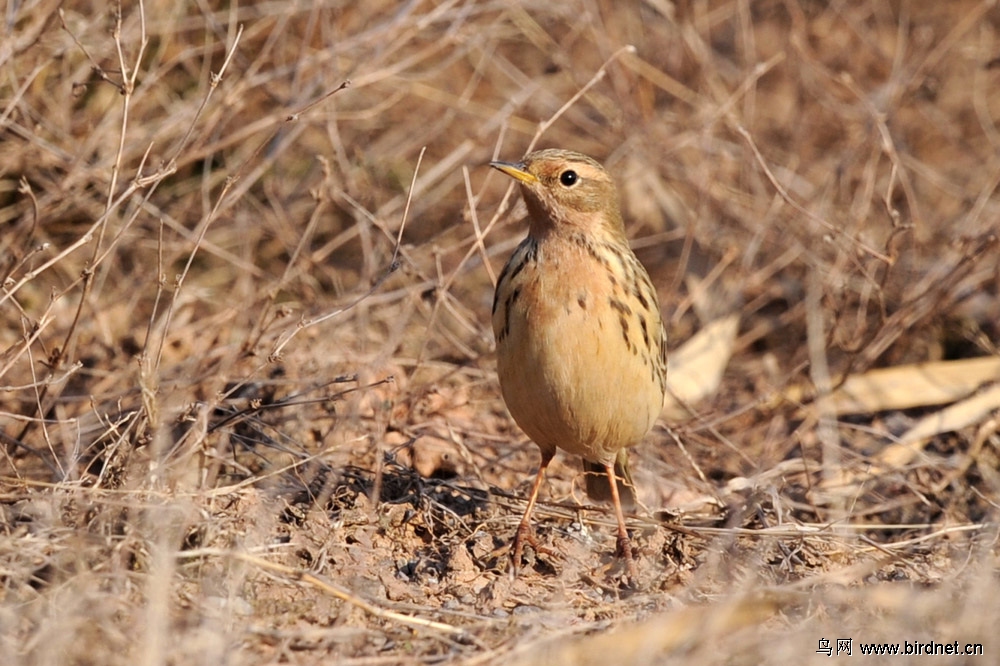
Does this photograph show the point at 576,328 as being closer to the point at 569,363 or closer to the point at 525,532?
the point at 569,363

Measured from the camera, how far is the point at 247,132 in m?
7.32

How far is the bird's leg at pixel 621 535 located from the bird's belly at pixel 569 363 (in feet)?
1.46

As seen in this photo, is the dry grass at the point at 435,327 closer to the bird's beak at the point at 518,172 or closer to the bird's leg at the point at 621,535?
the bird's leg at the point at 621,535

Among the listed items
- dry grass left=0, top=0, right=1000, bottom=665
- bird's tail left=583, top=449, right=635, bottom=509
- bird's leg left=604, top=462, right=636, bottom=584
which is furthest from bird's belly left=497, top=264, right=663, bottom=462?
bird's tail left=583, top=449, right=635, bottom=509

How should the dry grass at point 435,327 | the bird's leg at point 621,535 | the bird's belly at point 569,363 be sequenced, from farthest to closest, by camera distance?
the bird's leg at point 621,535, the bird's belly at point 569,363, the dry grass at point 435,327

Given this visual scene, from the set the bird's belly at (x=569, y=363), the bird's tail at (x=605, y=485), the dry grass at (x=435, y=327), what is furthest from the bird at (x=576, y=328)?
the dry grass at (x=435, y=327)

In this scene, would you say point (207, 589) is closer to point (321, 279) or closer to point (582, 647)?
point (582, 647)

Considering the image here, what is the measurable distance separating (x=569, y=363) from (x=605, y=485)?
1228mm

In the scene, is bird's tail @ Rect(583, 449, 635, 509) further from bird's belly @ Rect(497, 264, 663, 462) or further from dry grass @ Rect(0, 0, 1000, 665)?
bird's belly @ Rect(497, 264, 663, 462)

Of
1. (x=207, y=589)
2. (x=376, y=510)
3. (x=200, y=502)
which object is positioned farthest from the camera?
(x=376, y=510)

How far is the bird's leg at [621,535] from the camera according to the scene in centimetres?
566

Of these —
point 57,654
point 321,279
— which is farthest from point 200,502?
point 321,279

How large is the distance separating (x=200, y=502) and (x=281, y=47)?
13.8 feet

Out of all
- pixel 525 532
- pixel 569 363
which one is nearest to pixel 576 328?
pixel 569 363
